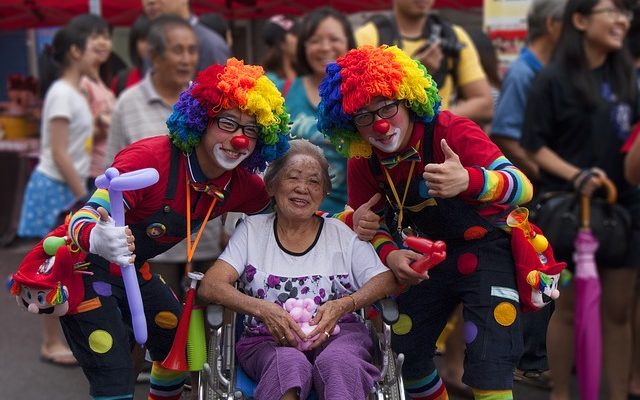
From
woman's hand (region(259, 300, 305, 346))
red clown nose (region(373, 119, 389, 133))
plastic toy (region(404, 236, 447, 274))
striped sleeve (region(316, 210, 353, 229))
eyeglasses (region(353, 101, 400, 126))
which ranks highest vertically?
eyeglasses (region(353, 101, 400, 126))

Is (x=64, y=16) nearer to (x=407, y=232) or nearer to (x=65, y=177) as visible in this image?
(x=65, y=177)

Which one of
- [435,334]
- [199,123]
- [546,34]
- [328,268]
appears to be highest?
[546,34]

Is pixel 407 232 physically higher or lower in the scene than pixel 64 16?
lower

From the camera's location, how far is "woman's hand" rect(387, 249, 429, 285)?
3531 millimetres

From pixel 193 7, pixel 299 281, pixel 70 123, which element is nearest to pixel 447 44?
pixel 299 281

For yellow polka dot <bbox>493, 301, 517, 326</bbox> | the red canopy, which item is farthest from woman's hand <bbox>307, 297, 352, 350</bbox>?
the red canopy

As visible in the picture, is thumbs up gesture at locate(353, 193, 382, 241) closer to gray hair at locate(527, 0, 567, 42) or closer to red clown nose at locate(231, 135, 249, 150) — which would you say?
red clown nose at locate(231, 135, 249, 150)

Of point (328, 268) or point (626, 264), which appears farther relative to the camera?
point (626, 264)

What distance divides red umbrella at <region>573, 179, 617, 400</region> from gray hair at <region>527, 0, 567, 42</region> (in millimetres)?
1230

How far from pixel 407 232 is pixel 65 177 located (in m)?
2.91

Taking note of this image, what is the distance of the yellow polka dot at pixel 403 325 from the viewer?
12.6ft

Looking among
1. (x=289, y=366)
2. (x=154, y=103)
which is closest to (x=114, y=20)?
(x=154, y=103)

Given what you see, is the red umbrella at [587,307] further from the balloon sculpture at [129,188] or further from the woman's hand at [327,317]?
the balloon sculpture at [129,188]

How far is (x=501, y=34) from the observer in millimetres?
6770
